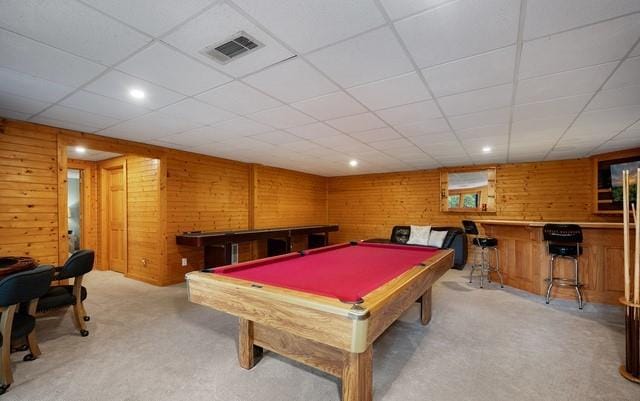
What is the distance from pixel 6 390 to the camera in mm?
2119

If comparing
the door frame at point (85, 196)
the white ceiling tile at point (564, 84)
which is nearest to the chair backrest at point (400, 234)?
the white ceiling tile at point (564, 84)

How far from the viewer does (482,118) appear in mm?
3461

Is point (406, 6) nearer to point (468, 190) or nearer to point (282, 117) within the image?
point (282, 117)

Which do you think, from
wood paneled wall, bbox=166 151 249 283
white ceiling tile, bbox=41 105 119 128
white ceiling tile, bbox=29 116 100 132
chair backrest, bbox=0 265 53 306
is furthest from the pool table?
wood paneled wall, bbox=166 151 249 283

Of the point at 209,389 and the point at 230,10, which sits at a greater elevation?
the point at 230,10

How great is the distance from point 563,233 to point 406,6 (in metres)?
3.91

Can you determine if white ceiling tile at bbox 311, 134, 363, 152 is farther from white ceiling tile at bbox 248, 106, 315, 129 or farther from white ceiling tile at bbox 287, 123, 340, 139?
white ceiling tile at bbox 248, 106, 315, 129

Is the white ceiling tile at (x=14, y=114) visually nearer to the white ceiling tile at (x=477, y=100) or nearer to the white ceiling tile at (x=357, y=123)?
the white ceiling tile at (x=357, y=123)

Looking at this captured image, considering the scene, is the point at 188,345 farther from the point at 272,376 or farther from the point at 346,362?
the point at 346,362

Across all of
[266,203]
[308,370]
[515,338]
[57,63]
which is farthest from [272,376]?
[266,203]

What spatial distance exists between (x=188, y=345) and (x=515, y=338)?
328 cm

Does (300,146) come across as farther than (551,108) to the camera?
Yes

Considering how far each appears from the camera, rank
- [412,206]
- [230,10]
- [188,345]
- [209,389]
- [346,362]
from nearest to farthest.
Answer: [230,10]
[346,362]
[209,389]
[188,345]
[412,206]

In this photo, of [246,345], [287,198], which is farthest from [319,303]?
[287,198]
